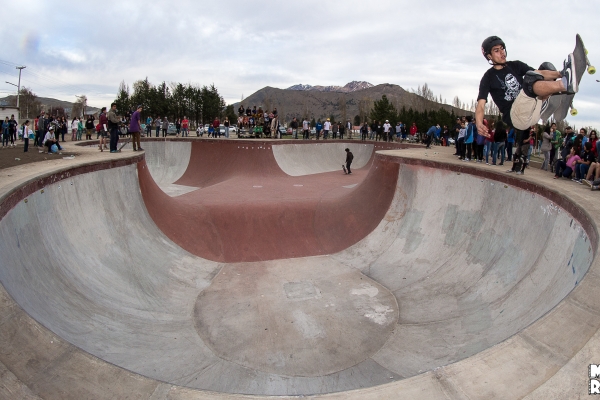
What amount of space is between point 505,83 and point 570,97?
107 centimetres

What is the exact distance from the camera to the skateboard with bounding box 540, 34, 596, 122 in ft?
17.6

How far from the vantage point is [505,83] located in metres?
6.87

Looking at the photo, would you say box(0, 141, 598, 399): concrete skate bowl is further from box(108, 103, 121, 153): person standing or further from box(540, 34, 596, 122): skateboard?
box(108, 103, 121, 153): person standing

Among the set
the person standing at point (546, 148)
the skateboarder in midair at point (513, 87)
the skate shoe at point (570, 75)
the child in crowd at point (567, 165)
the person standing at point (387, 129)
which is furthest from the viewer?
the person standing at point (387, 129)

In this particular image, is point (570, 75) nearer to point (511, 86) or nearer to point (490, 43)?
point (511, 86)

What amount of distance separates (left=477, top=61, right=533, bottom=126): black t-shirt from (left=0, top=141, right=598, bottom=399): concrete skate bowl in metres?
1.67

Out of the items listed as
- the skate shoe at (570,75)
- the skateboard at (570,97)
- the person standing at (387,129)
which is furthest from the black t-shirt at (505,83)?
the person standing at (387,129)

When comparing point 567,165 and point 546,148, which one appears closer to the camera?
point 567,165

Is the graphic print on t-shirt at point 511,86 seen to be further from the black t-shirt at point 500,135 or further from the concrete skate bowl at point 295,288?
the black t-shirt at point 500,135

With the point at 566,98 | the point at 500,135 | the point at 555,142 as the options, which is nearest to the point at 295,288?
the point at 566,98

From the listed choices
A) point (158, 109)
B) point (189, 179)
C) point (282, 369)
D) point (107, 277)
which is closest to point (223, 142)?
point (189, 179)
